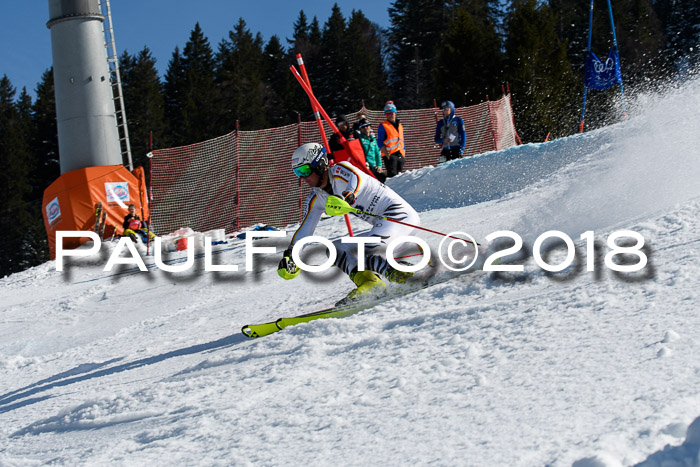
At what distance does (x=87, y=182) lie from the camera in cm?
1619

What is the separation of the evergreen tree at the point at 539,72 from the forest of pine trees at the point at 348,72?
0.06 meters

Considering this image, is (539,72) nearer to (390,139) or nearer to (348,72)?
(390,139)

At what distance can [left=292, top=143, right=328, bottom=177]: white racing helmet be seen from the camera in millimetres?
5594

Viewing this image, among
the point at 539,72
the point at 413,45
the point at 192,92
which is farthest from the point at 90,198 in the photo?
the point at 413,45

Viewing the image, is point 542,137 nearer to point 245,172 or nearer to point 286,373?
point 245,172

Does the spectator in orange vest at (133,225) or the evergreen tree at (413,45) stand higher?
the evergreen tree at (413,45)

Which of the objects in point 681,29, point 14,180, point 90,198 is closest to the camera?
point 90,198

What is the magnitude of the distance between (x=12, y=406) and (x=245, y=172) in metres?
10.3

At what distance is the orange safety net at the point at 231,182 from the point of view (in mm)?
14766

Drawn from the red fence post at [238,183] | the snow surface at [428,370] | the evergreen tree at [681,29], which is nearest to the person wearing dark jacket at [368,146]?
the snow surface at [428,370]

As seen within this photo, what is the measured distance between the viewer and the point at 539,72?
1227 inches

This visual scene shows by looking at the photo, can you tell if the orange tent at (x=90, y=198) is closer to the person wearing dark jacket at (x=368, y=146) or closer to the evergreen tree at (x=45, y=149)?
the person wearing dark jacket at (x=368, y=146)

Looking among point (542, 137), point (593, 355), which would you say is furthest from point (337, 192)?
point (542, 137)

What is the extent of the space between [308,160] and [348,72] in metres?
51.1
